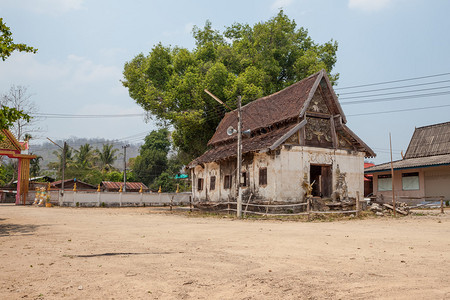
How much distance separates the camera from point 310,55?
31.3 m

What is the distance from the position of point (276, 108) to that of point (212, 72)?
6.74 meters

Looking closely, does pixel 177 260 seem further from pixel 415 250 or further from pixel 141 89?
pixel 141 89

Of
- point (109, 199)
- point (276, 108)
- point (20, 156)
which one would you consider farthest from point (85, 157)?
point (276, 108)

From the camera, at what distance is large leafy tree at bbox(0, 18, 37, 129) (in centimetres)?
1105

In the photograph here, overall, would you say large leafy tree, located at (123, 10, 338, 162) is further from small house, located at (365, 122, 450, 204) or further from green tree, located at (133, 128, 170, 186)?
green tree, located at (133, 128, 170, 186)

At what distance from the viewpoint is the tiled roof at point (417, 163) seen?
25778 mm

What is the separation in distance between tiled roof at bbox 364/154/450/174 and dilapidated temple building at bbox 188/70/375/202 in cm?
683

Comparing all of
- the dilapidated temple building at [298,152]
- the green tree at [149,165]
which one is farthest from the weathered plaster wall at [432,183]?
the green tree at [149,165]

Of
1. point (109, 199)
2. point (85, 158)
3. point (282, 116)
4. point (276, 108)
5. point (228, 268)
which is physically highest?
point (276, 108)

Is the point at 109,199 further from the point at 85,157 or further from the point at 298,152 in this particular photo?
the point at 85,157

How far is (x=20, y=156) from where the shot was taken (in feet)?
109

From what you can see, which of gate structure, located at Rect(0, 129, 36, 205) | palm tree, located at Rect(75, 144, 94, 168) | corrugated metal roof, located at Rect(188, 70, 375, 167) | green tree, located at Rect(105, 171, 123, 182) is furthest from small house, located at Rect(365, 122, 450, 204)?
palm tree, located at Rect(75, 144, 94, 168)

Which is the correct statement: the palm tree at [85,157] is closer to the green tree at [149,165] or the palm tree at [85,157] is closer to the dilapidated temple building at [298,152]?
the green tree at [149,165]

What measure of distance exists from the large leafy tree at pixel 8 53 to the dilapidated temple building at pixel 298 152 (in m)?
11.4
